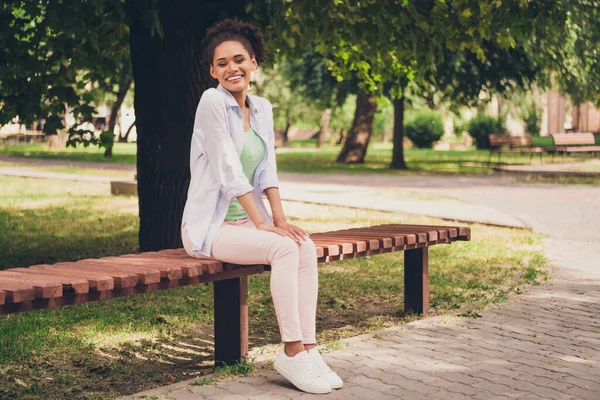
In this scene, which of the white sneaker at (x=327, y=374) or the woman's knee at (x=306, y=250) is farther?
the woman's knee at (x=306, y=250)

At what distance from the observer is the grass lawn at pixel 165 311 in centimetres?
548

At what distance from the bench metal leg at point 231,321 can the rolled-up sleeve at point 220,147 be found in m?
0.53

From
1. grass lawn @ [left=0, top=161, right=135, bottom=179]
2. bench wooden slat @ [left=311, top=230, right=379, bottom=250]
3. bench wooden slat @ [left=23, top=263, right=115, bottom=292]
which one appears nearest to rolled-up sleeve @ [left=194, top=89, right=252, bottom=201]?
bench wooden slat @ [left=23, top=263, right=115, bottom=292]

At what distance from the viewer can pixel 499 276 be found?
862cm

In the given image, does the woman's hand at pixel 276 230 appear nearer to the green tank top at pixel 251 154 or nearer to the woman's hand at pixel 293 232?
the woman's hand at pixel 293 232

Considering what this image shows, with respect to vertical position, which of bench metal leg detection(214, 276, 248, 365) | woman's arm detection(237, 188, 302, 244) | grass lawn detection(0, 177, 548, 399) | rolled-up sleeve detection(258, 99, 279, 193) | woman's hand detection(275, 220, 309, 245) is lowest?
grass lawn detection(0, 177, 548, 399)

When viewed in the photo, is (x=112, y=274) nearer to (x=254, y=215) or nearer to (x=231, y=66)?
(x=254, y=215)

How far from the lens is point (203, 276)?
5.02m

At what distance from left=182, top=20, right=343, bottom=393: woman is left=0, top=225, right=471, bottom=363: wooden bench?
0.21m

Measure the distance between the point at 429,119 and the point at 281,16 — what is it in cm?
3958

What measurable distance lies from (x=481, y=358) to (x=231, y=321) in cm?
147

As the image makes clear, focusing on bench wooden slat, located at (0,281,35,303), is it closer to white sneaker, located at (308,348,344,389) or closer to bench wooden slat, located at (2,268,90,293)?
bench wooden slat, located at (2,268,90,293)

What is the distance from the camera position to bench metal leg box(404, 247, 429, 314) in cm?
683

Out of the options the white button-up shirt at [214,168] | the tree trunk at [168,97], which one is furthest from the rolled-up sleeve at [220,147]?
the tree trunk at [168,97]
